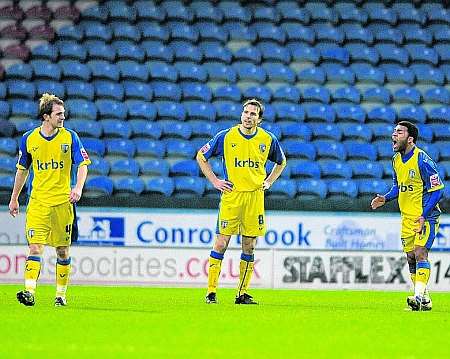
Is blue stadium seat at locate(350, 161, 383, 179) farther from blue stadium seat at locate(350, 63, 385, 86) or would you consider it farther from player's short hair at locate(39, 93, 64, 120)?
player's short hair at locate(39, 93, 64, 120)

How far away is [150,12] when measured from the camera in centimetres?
1823

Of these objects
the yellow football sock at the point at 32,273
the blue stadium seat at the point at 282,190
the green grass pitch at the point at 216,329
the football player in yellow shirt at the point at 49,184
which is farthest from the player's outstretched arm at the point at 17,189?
the blue stadium seat at the point at 282,190

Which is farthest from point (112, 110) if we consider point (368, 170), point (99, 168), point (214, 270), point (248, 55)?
point (214, 270)

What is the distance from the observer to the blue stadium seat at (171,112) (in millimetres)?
16609

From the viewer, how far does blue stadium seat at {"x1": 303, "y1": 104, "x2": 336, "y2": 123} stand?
55.6 ft

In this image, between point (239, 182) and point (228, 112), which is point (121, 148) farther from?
point (239, 182)

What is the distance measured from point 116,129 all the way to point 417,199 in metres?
6.91

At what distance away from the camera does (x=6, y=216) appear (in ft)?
46.4

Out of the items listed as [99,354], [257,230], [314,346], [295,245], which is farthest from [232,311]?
[295,245]

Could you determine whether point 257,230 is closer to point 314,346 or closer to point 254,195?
point 254,195

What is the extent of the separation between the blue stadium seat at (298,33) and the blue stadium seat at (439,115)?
8.20ft

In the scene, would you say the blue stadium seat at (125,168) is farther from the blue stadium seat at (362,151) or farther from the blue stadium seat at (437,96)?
the blue stadium seat at (437,96)

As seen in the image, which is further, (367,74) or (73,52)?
(367,74)

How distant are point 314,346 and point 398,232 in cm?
800
